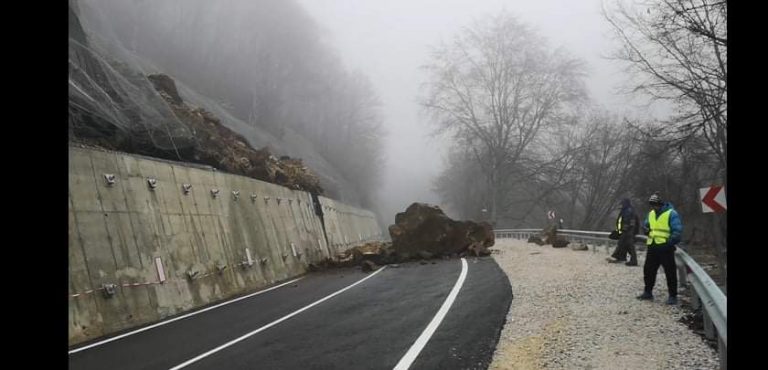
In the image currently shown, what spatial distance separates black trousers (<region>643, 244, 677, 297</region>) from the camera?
826 centimetres

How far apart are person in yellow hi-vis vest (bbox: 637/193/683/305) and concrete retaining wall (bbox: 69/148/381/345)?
8.61 metres

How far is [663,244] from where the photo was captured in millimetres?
8414

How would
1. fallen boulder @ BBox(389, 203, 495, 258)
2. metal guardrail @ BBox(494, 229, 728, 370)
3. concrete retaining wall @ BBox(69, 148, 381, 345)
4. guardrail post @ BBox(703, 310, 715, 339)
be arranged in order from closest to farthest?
metal guardrail @ BBox(494, 229, 728, 370) → guardrail post @ BBox(703, 310, 715, 339) → concrete retaining wall @ BBox(69, 148, 381, 345) → fallen boulder @ BBox(389, 203, 495, 258)

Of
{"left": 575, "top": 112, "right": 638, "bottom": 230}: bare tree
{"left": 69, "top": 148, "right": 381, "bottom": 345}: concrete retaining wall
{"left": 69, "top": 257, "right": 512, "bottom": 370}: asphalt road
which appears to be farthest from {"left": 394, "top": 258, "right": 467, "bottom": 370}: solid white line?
{"left": 575, "top": 112, "right": 638, "bottom": 230}: bare tree

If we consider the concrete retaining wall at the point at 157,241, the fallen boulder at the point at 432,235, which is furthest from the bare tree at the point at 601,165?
the concrete retaining wall at the point at 157,241

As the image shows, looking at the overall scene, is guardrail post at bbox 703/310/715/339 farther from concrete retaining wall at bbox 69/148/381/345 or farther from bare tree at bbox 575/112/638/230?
bare tree at bbox 575/112/638/230

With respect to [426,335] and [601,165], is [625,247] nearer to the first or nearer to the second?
[426,335]

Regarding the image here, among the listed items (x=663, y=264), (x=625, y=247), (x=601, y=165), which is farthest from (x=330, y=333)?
(x=601, y=165)

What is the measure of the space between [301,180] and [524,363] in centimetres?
2136

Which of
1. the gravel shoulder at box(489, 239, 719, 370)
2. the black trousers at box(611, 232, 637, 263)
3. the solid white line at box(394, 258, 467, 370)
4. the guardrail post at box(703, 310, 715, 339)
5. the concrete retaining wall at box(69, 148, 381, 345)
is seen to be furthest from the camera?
the black trousers at box(611, 232, 637, 263)

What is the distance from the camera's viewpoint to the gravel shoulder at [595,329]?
544cm

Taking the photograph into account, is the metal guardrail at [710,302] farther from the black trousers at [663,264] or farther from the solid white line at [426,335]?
the solid white line at [426,335]
